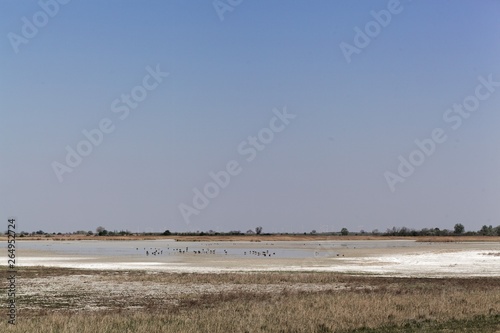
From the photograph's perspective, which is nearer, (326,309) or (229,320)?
(229,320)

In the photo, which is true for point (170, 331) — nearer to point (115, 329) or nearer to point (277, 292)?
point (115, 329)

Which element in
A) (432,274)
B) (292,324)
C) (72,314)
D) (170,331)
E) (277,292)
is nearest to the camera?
(170,331)

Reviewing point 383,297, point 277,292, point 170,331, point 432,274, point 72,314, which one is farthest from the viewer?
point 432,274

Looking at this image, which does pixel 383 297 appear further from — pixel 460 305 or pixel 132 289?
pixel 132 289

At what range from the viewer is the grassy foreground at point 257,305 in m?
22.7

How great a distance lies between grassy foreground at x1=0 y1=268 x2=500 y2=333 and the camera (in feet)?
74.5

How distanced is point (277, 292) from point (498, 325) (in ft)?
45.2

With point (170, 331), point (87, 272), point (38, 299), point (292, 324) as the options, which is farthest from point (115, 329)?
point (87, 272)

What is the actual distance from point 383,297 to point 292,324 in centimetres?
792

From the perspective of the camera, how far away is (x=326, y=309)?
2623cm

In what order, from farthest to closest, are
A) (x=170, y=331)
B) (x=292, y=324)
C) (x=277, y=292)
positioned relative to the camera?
(x=277, y=292)
(x=292, y=324)
(x=170, y=331)

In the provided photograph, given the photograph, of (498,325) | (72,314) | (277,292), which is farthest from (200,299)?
(498,325)

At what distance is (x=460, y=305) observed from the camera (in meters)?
27.3

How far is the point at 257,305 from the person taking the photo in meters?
27.8
